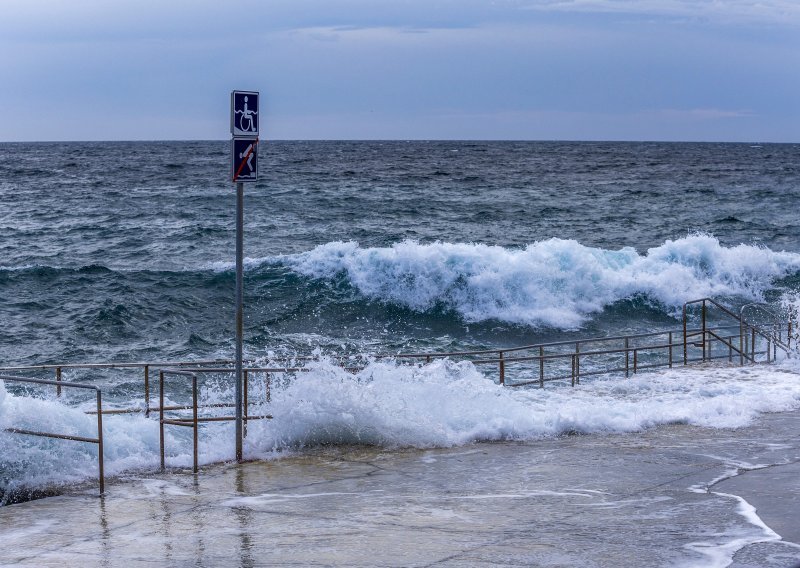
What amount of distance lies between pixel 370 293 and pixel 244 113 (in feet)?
58.5

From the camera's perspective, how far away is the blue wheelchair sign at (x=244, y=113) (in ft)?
26.6

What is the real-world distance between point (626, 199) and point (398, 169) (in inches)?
978

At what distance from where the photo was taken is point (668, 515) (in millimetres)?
6867

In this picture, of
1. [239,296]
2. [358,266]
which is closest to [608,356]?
[239,296]

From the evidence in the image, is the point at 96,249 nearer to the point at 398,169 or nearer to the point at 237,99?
the point at 237,99

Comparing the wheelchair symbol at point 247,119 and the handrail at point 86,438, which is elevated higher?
the wheelchair symbol at point 247,119

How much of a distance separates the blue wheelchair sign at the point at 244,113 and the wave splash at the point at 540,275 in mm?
16048

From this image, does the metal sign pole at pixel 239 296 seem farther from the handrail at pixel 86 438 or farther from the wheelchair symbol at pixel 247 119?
the handrail at pixel 86 438

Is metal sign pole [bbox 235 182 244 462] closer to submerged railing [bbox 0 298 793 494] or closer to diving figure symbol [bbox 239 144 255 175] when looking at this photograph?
diving figure symbol [bbox 239 144 255 175]

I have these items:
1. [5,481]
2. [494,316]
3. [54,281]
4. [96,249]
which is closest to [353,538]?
[5,481]

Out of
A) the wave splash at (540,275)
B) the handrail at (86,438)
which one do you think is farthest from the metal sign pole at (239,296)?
the wave splash at (540,275)

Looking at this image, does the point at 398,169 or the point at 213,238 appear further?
the point at 398,169

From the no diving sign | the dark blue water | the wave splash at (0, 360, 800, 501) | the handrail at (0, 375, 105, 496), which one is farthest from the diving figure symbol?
the dark blue water

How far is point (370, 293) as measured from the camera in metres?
25.9
